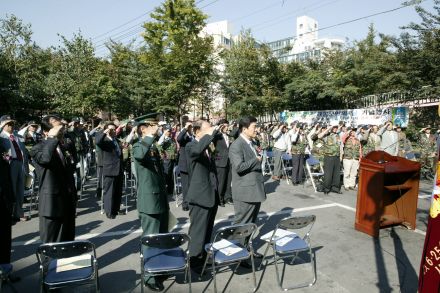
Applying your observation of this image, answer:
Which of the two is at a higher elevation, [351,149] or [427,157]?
[351,149]

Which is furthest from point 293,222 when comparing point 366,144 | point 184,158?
point 366,144

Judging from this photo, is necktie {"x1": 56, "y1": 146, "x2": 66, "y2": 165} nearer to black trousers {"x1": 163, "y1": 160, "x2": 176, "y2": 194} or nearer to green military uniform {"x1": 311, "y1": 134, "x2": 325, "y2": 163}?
black trousers {"x1": 163, "y1": 160, "x2": 176, "y2": 194}

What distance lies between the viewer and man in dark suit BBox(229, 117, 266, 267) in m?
4.81

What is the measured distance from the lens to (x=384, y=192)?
6320mm

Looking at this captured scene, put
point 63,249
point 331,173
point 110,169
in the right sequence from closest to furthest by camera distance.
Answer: point 63,249, point 110,169, point 331,173

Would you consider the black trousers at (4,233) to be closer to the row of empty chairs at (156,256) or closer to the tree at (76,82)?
the row of empty chairs at (156,256)

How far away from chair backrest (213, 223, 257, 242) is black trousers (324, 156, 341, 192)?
19.3 ft

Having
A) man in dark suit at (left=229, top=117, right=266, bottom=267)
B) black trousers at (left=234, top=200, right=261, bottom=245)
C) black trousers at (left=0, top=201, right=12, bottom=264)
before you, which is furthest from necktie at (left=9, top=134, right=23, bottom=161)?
black trousers at (left=234, top=200, right=261, bottom=245)

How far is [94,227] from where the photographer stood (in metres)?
6.74

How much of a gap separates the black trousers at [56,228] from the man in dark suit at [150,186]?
99 cm

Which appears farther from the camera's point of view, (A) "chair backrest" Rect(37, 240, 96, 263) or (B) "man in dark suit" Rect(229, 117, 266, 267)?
(B) "man in dark suit" Rect(229, 117, 266, 267)

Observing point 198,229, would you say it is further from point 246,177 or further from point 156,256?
point 246,177

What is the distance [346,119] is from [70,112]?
16.4 m

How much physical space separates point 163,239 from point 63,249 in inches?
38.1
